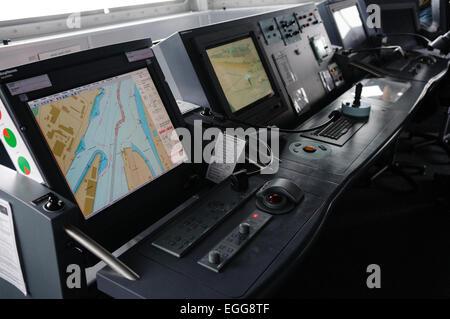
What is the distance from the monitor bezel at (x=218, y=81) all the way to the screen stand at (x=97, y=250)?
2.75 ft

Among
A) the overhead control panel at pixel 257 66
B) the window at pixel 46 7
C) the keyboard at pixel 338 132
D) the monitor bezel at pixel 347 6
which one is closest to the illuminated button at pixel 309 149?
the keyboard at pixel 338 132

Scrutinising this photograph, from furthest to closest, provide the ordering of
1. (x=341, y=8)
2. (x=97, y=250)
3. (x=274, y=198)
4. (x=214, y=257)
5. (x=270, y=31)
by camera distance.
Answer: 1. (x=341, y=8)
2. (x=270, y=31)
3. (x=274, y=198)
4. (x=214, y=257)
5. (x=97, y=250)

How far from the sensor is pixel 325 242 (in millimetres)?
2199

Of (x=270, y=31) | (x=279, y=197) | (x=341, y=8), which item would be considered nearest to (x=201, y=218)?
(x=279, y=197)

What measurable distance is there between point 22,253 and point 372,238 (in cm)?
195

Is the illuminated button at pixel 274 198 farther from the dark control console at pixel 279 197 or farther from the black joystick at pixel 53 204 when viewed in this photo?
the black joystick at pixel 53 204

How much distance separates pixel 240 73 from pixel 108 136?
786mm

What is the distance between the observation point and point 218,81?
1.49 metres

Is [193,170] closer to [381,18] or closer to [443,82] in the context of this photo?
[443,82]

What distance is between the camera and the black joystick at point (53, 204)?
79 cm

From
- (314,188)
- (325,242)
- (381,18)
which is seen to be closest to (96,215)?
(314,188)

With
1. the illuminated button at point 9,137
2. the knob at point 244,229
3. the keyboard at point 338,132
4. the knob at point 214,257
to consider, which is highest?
the illuminated button at point 9,137

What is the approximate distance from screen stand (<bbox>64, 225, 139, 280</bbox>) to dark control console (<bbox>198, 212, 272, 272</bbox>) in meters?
0.19

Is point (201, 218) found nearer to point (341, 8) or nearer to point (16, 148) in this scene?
point (16, 148)
